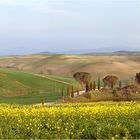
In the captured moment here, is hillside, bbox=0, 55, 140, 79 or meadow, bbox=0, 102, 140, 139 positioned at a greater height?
meadow, bbox=0, 102, 140, 139

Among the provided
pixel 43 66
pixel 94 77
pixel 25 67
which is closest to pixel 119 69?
pixel 94 77

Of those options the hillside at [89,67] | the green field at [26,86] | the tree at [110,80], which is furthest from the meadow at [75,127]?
the hillside at [89,67]

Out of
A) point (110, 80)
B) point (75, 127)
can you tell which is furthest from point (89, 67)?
point (75, 127)

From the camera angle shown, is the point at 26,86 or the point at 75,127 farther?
the point at 26,86

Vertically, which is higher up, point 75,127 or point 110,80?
point 75,127

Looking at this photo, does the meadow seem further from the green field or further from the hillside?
the hillside

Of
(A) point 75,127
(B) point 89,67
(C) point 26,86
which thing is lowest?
(C) point 26,86

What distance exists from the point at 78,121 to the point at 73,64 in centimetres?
15232

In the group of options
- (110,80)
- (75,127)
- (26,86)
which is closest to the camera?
(75,127)

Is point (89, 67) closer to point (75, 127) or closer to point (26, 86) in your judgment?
point (26, 86)

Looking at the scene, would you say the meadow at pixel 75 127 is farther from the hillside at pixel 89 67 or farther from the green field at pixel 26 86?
the hillside at pixel 89 67

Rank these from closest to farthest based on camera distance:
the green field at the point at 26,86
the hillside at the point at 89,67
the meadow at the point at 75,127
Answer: the meadow at the point at 75,127, the green field at the point at 26,86, the hillside at the point at 89,67

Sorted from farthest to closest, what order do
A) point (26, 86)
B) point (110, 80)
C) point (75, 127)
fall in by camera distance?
point (26, 86) < point (110, 80) < point (75, 127)

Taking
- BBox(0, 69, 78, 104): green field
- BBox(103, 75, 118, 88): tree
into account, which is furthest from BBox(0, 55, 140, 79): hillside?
BBox(103, 75, 118, 88): tree
